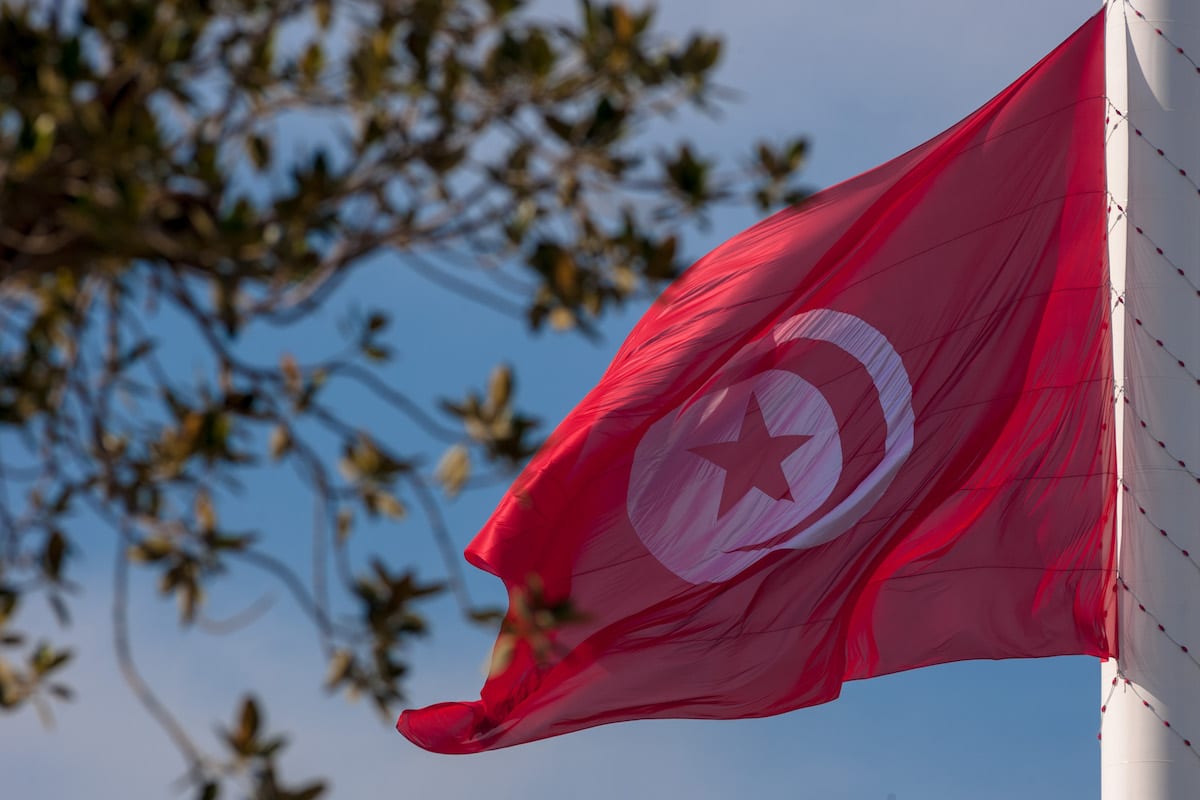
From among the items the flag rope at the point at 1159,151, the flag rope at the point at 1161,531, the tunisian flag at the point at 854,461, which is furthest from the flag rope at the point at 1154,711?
the flag rope at the point at 1159,151

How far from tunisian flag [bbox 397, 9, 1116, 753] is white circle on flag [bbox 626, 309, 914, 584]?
0.05ft

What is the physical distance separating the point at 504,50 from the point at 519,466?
1.22 metres

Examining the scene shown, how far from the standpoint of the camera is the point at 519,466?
15.5 feet

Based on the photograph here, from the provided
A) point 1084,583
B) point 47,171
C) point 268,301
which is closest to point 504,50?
point 268,301

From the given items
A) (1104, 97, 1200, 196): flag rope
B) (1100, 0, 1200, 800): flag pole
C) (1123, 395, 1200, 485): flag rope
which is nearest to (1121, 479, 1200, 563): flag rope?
(1100, 0, 1200, 800): flag pole

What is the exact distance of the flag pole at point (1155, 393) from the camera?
1029 centimetres

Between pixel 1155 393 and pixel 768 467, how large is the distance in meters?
2.60

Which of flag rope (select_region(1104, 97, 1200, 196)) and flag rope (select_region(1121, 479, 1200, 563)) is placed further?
flag rope (select_region(1104, 97, 1200, 196))

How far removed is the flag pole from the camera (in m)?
10.3

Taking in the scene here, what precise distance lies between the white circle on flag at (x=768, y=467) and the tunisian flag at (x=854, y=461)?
0.02 meters

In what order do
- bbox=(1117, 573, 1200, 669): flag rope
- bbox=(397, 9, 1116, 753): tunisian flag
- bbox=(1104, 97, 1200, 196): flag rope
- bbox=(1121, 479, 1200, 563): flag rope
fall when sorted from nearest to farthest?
bbox=(1117, 573, 1200, 669): flag rope < bbox=(1121, 479, 1200, 563): flag rope < bbox=(397, 9, 1116, 753): tunisian flag < bbox=(1104, 97, 1200, 196): flag rope

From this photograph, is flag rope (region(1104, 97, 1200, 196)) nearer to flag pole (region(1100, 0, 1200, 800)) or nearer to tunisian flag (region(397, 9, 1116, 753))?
flag pole (region(1100, 0, 1200, 800))

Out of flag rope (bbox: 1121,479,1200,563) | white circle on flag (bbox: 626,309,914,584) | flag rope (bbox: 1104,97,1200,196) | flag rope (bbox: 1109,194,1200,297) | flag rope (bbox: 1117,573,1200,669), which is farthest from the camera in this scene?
white circle on flag (bbox: 626,309,914,584)

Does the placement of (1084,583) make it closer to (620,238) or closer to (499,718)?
(499,718)
